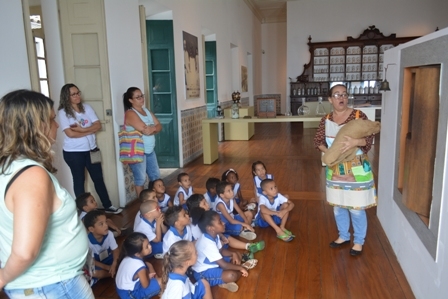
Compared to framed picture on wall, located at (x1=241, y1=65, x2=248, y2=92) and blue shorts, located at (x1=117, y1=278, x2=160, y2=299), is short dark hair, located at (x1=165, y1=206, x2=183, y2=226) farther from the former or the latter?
framed picture on wall, located at (x1=241, y1=65, x2=248, y2=92)

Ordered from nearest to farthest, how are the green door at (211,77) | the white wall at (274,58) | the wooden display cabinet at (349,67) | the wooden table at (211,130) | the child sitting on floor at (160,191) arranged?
the child sitting on floor at (160,191)
the wooden table at (211,130)
the green door at (211,77)
the wooden display cabinet at (349,67)
the white wall at (274,58)

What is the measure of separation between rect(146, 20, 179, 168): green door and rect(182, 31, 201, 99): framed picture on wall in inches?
22.0

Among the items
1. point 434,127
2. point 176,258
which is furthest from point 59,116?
point 434,127

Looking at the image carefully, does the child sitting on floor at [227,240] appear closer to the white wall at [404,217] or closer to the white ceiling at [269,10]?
the white wall at [404,217]

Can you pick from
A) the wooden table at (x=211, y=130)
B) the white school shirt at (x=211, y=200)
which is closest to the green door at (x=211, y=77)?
the wooden table at (x=211, y=130)

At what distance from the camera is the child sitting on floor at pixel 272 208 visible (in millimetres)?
3740

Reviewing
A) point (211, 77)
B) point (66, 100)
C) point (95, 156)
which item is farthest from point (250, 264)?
point (211, 77)

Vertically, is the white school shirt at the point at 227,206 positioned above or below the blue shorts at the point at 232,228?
above

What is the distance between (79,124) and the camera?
396 cm

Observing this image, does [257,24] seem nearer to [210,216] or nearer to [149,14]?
[149,14]

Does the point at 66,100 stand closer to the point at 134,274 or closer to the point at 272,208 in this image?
the point at 134,274

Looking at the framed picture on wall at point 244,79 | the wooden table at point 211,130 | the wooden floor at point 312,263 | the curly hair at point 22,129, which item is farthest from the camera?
the framed picture on wall at point 244,79

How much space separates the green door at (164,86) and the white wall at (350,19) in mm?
8228

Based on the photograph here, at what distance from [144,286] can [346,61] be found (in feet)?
40.6
